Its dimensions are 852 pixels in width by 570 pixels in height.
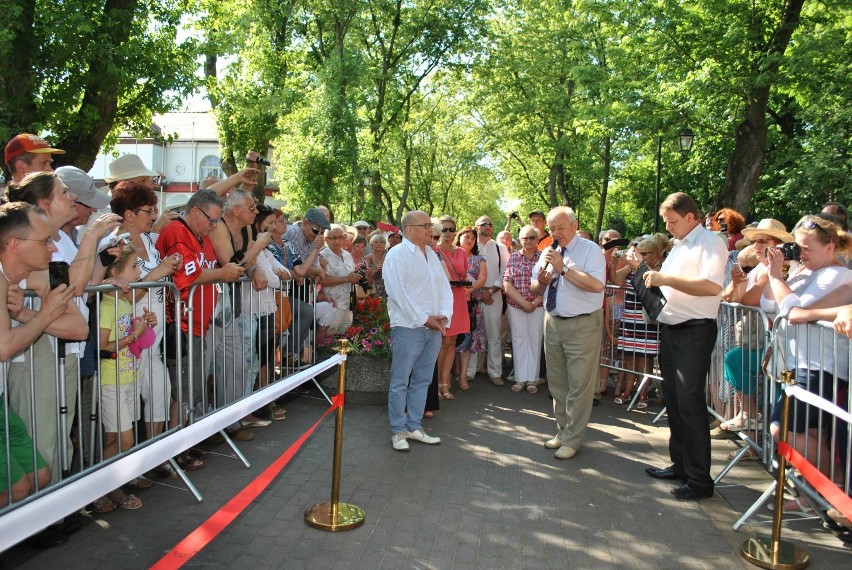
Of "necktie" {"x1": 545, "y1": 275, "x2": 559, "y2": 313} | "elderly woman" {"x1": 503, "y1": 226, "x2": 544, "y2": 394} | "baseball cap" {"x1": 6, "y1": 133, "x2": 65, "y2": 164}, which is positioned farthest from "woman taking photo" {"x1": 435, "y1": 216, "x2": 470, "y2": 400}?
"baseball cap" {"x1": 6, "y1": 133, "x2": 65, "y2": 164}

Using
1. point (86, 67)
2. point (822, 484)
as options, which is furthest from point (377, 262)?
point (822, 484)

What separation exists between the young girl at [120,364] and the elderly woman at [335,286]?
3561 mm

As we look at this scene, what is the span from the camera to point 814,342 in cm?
467

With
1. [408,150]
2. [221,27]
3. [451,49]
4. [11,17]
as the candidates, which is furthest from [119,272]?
[408,150]

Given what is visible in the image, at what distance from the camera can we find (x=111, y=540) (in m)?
4.27

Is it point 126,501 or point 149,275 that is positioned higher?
point 149,275

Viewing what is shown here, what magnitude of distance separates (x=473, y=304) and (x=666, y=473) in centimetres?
428

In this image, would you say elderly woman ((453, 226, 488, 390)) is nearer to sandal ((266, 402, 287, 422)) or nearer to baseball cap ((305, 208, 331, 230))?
baseball cap ((305, 208, 331, 230))

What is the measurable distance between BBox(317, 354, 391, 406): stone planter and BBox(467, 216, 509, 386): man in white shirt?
209 cm

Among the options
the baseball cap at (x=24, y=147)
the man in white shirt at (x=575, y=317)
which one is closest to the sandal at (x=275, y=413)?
the man in white shirt at (x=575, y=317)

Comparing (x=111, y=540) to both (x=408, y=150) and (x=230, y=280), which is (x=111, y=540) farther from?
(x=408, y=150)

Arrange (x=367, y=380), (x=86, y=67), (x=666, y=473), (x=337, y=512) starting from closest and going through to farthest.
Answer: (x=337, y=512) → (x=666, y=473) → (x=367, y=380) → (x=86, y=67)

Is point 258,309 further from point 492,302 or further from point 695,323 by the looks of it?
point 492,302

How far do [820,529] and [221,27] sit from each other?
55.7ft
